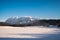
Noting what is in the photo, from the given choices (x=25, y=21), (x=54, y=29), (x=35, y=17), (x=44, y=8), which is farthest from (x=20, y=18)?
(x=54, y=29)

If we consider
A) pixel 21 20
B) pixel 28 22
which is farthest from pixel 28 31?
pixel 21 20

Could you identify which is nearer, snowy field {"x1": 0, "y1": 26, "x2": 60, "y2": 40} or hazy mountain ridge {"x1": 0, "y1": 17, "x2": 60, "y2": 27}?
snowy field {"x1": 0, "y1": 26, "x2": 60, "y2": 40}

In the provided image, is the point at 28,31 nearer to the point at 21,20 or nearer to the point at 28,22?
the point at 28,22

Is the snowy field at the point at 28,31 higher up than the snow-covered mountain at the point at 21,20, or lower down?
lower down

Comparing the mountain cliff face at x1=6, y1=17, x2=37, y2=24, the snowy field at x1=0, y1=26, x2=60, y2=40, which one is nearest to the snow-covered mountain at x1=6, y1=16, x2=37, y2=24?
the mountain cliff face at x1=6, y1=17, x2=37, y2=24

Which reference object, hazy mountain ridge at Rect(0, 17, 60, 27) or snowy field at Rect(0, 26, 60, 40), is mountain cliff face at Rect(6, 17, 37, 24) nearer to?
hazy mountain ridge at Rect(0, 17, 60, 27)

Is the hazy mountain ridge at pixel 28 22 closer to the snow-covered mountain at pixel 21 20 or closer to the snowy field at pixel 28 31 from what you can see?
the snow-covered mountain at pixel 21 20

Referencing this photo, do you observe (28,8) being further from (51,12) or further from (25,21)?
(51,12)

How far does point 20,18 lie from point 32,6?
55cm

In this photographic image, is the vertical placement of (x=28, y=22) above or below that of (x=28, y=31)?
above

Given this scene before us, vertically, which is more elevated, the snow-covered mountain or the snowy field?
the snow-covered mountain

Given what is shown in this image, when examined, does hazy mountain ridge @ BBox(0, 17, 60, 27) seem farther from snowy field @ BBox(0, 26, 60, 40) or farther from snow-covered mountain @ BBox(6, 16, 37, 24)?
snowy field @ BBox(0, 26, 60, 40)

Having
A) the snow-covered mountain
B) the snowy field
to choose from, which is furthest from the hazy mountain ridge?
the snowy field

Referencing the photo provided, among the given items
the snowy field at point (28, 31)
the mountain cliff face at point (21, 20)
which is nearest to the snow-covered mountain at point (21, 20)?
the mountain cliff face at point (21, 20)
